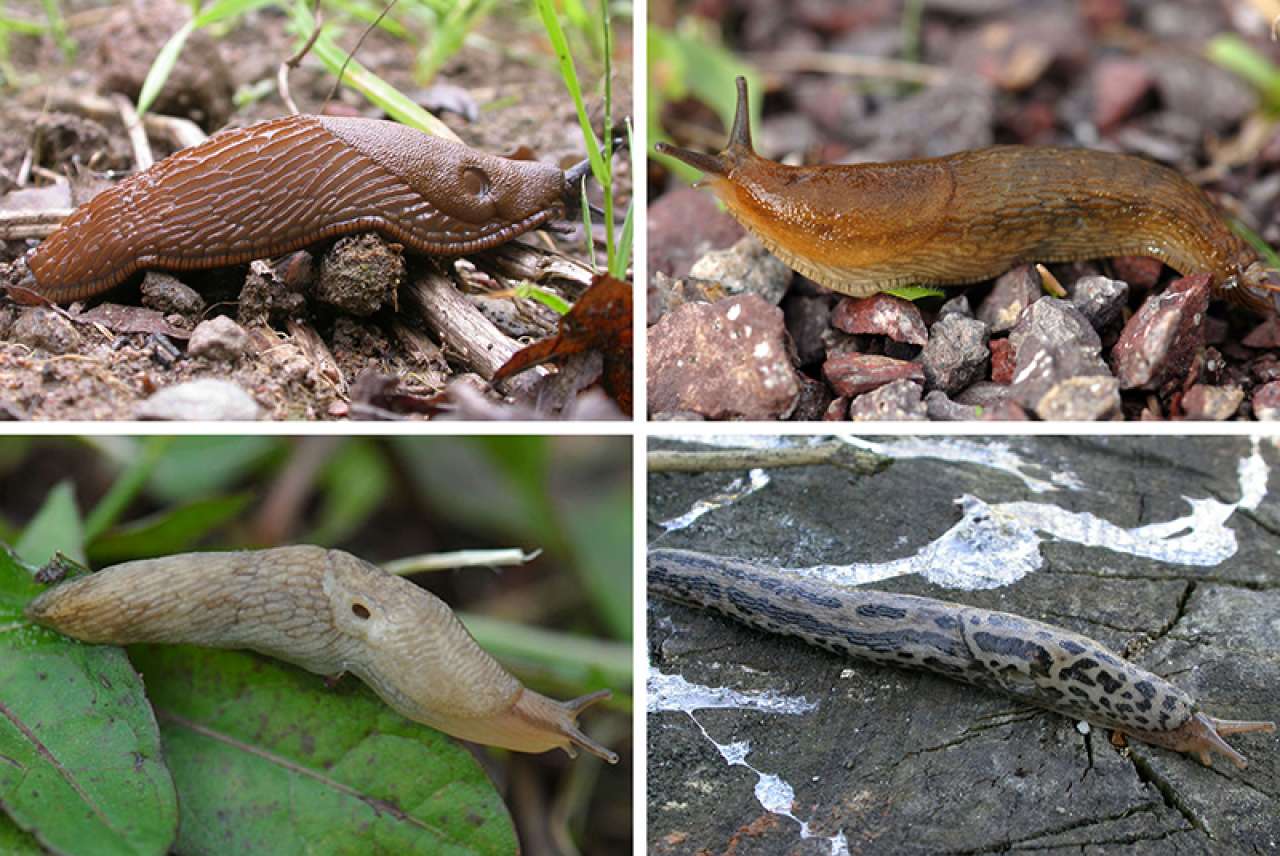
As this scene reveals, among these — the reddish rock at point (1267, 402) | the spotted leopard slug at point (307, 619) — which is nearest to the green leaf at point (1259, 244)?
the reddish rock at point (1267, 402)

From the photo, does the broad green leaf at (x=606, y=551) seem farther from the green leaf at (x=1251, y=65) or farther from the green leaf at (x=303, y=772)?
the green leaf at (x=1251, y=65)

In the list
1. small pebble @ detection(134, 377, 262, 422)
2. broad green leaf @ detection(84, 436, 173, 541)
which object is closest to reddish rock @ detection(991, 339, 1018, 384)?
small pebble @ detection(134, 377, 262, 422)

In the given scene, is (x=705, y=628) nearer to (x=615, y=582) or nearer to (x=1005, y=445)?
(x=615, y=582)

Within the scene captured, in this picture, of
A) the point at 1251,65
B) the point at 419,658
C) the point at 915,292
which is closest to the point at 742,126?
the point at 915,292

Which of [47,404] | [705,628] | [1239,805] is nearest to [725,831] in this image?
[705,628]

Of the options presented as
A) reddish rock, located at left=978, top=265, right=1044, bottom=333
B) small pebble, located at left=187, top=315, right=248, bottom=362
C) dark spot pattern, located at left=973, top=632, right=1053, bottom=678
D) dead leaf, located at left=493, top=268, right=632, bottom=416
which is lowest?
dark spot pattern, located at left=973, top=632, right=1053, bottom=678

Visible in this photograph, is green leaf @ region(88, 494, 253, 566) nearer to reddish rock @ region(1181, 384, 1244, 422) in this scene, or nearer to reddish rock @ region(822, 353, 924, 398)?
reddish rock @ region(822, 353, 924, 398)
